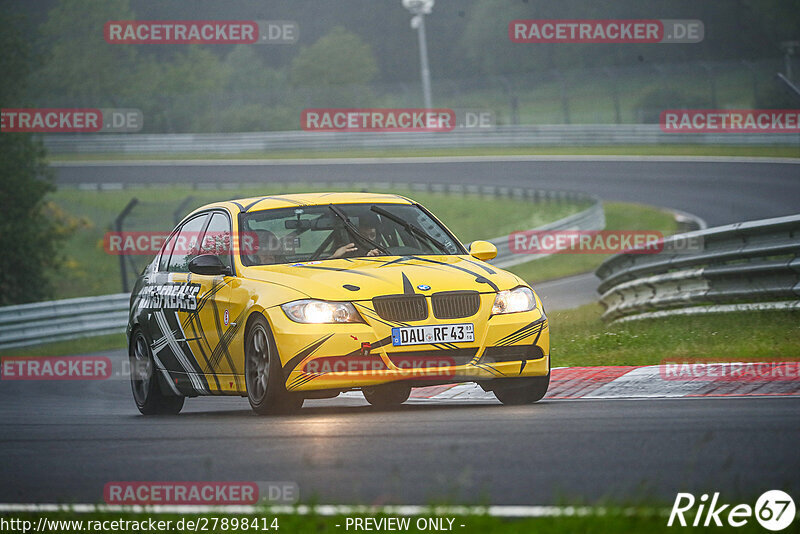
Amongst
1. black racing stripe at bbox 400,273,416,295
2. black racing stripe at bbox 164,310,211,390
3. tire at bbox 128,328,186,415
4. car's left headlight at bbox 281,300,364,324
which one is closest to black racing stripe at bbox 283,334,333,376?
car's left headlight at bbox 281,300,364,324

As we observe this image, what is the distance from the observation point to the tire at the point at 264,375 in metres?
8.46

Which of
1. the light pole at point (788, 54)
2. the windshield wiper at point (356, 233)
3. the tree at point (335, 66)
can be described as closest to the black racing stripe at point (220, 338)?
the windshield wiper at point (356, 233)

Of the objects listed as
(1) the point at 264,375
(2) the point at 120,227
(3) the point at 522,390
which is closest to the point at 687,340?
(3) the point at 522,390

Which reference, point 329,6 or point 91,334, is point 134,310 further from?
point 329,6

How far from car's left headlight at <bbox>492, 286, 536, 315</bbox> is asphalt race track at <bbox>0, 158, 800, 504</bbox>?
2.30 feet

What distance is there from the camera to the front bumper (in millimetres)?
8383

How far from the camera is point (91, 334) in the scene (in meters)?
25.6

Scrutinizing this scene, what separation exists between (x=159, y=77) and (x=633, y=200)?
57820 mm

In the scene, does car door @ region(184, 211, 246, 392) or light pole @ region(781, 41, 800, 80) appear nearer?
car door @ region(184, 211, 246, 392)

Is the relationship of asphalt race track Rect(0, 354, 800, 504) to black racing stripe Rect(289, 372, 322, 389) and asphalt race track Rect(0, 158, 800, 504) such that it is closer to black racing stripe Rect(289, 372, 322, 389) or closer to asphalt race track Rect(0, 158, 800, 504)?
asphalt race track Rect(0, 158, 800, 504)

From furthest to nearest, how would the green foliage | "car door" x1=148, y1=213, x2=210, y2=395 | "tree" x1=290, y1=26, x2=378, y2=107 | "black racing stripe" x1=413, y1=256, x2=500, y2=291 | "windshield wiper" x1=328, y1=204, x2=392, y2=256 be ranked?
the green foliage
"tree" x1=290, y1=26, x2=378, y2=107
"car door" x1=148, y1=213, x2=210, y2=395
"windshield wiper" x1=328, y1=204, x2=392, y2=256
"black racing stripe" x1=413, y1=256, x2=500, y2=291

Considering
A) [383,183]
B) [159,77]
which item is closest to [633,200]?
[383,183]

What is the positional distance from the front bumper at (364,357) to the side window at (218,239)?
1.38m

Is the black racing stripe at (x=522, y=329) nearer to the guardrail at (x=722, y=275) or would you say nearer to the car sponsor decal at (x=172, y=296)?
the car sponsor decal at (x=172, y=296)
